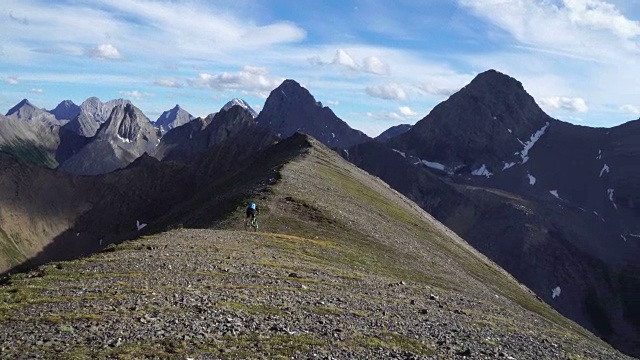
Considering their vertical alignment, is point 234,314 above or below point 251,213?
below

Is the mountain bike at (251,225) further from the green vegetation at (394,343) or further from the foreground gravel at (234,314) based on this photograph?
the green vegetation at (394,343)

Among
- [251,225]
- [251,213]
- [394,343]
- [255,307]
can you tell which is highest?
[251,213]

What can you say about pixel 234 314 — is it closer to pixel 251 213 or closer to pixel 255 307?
pixel 255 307

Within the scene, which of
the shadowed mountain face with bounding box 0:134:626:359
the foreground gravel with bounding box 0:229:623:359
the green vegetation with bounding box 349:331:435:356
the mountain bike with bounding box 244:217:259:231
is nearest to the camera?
the foreground gravel with bounding box 0:229:623:359

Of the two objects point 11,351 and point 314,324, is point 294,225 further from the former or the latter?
point 11,351

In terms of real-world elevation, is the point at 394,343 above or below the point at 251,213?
below

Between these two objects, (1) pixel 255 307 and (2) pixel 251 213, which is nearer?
(1) pixel 255 307

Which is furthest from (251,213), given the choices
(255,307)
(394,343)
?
(394,343)

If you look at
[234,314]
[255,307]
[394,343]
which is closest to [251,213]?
[255,307]

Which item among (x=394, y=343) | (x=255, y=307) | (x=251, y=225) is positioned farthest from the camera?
(x=251, y=225)

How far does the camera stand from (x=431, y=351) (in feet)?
76.1

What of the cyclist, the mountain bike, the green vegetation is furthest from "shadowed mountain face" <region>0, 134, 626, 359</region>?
the mountain bike

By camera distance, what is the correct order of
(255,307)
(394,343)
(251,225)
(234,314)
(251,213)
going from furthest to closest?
(251,225), (251,213), (255,307), (234,314), (394,343)

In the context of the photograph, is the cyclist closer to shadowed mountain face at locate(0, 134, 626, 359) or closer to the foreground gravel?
shadowed mountain face at locate(0, 134, 626, 359)
